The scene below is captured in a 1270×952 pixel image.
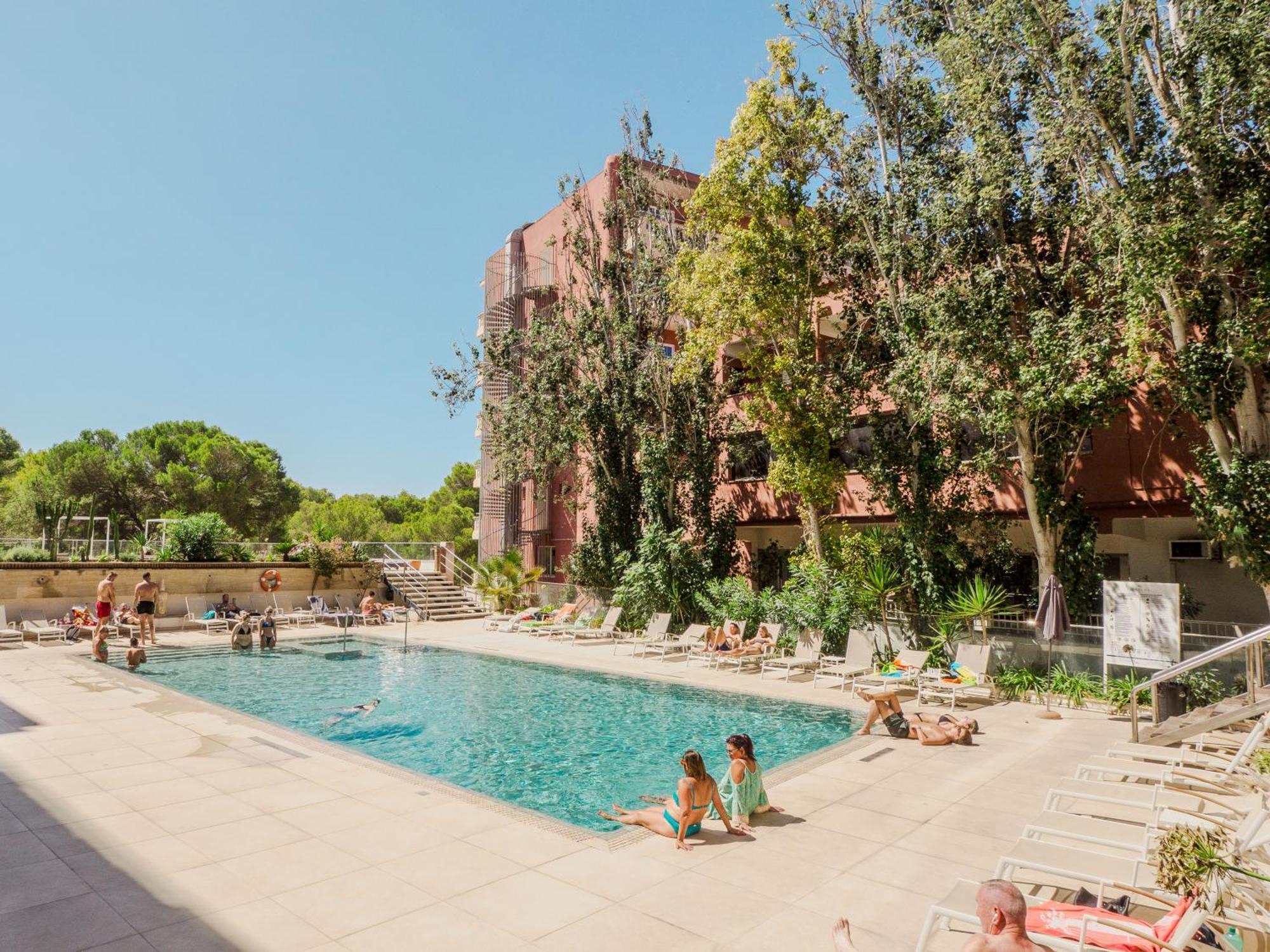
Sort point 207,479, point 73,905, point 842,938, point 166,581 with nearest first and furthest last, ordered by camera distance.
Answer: point 842,938 → point 73,905 → point 166,581 → point 207,479

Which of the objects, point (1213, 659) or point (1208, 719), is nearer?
point (1208, 719)

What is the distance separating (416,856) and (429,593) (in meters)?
23.2

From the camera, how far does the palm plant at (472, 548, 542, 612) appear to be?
1080 inches

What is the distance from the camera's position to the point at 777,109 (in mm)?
17266

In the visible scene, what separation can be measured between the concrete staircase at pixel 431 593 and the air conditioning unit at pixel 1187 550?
20966 millimetres

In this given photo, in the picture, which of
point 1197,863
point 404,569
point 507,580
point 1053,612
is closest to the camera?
point 1197,863

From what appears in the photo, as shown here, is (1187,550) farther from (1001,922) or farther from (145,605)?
(145,605)

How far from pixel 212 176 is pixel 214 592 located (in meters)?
16.5

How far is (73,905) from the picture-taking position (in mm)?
4855

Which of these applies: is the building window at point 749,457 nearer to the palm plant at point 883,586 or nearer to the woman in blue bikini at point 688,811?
the palm plant at point 883,586

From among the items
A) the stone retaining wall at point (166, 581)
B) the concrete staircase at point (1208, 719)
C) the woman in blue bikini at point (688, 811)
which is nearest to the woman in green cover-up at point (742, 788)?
the woman in blue bikini at point (688, 811)

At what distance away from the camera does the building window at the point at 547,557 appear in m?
33.5

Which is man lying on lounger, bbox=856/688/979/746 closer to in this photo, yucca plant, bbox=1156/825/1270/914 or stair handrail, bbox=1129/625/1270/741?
stair handrail, bbox=1129/625/1270/741

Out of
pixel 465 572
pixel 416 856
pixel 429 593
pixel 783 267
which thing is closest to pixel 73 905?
pixel 416 856
